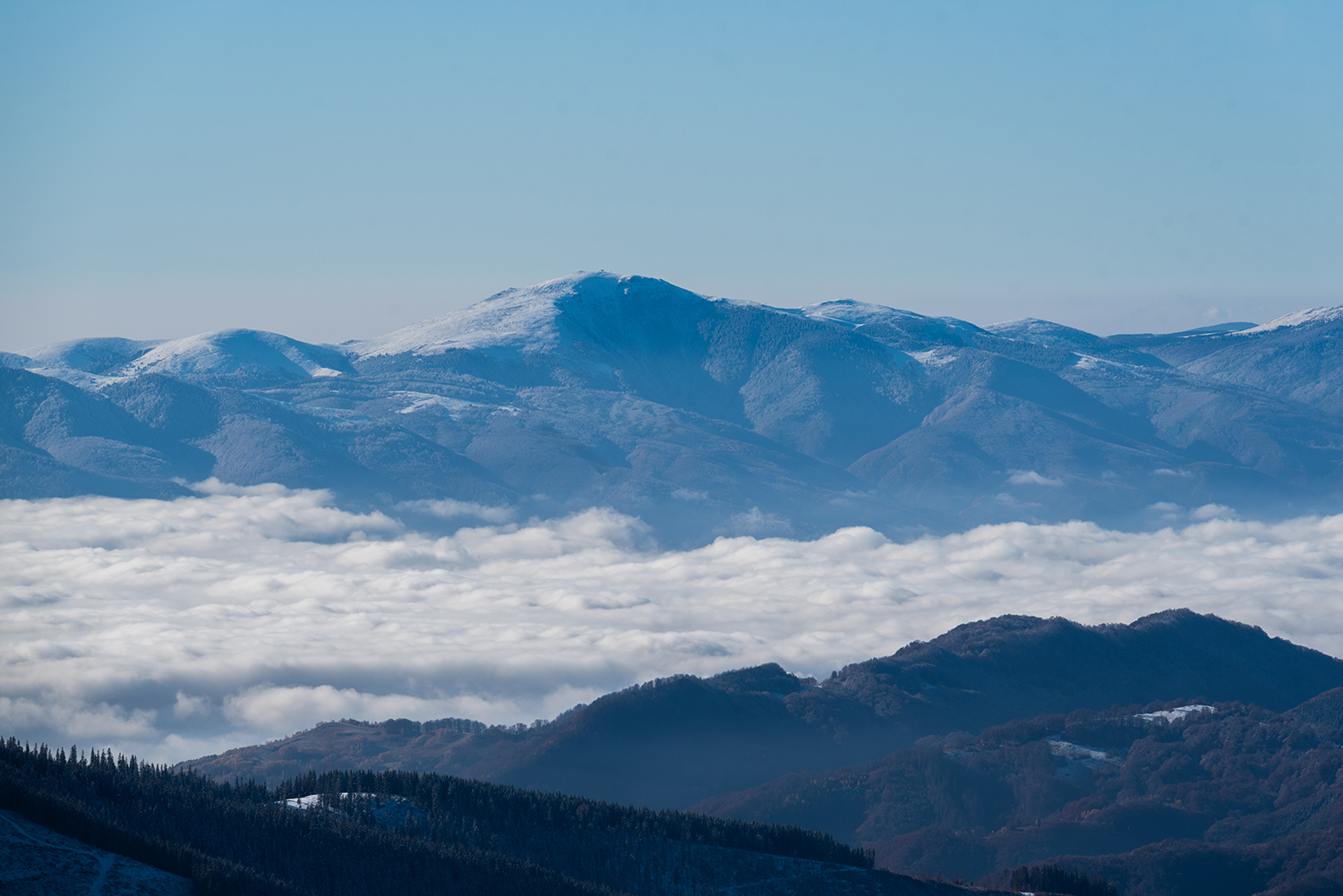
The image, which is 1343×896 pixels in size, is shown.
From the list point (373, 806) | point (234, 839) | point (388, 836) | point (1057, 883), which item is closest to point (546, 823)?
point (373, 806)

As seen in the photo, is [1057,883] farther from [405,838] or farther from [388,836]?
[388,836]

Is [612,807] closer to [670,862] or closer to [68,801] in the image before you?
[670,862]

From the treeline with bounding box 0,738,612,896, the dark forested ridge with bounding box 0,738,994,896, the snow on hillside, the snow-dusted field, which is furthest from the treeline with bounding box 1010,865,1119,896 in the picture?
the snow-dusted field

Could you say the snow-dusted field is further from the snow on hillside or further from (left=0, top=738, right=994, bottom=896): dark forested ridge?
the snow on hillside

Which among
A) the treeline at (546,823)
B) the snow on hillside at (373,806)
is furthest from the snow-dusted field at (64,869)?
the treeline at (546,823)

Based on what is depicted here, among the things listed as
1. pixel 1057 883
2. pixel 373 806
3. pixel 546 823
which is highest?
pixel 373 806

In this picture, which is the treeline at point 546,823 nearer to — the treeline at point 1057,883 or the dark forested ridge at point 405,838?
the dark forested ridge at point 405,838
